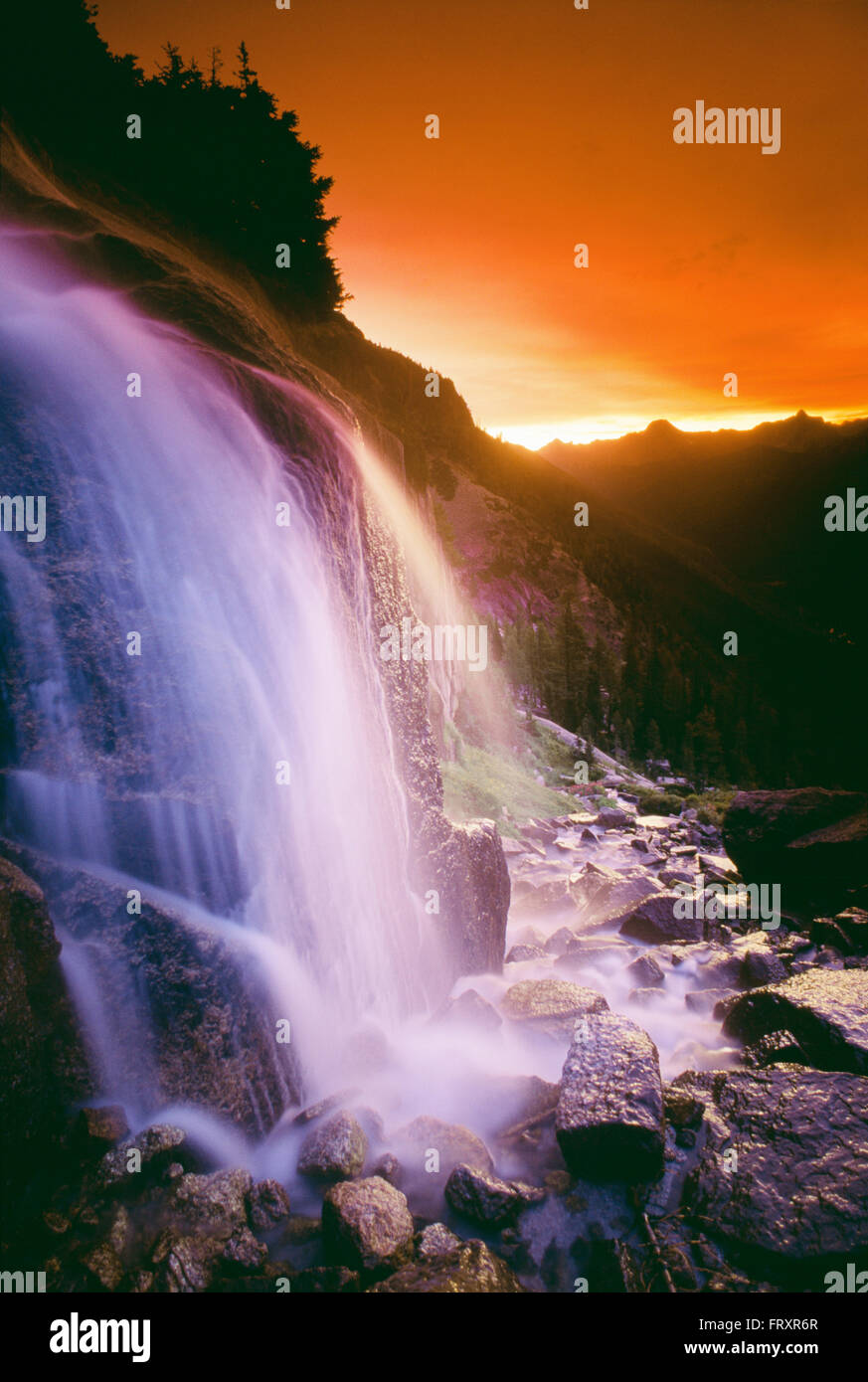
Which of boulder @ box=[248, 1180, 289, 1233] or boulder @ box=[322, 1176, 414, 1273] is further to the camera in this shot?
boulder @ box=[248, 1180, 289, 1233]

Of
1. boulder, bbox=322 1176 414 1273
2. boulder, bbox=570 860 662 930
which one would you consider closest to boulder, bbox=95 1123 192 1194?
boulder, bbox=322 1176 414 1273

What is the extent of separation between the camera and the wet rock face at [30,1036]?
3785 millimetres

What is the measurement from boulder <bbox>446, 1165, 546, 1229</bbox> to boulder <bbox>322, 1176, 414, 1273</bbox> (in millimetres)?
465

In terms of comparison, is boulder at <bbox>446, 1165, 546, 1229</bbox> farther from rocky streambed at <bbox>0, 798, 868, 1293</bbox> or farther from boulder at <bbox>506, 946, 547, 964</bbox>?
boulder at <bbox>506, 946, 547, 964</bbox>

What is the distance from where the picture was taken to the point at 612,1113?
518 cm

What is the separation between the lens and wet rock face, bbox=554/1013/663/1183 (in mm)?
5051

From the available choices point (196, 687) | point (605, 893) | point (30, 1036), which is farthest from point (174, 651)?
point (605, 893)

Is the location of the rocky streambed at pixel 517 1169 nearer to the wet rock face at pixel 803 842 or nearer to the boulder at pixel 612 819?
the wet rock face at pixel 803 842

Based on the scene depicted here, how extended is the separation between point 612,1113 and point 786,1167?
Answer: 1.52m

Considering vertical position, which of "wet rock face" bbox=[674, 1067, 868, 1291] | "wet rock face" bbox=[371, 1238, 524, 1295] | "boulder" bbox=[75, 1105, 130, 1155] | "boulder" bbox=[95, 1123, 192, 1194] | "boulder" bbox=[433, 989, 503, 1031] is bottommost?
"boulder" bbox=[433, 989, 503, 1031]

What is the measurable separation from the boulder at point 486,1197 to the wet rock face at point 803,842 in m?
10.2

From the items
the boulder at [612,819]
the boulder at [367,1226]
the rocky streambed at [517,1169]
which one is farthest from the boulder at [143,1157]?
the boulder at [612,819]
